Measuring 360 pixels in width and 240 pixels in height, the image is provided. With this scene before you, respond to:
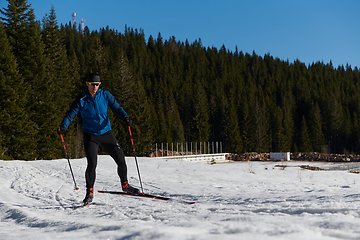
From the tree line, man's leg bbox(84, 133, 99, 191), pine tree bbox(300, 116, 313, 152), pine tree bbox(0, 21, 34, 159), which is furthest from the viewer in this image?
pine tree bbox(300, 116, 313, 152)

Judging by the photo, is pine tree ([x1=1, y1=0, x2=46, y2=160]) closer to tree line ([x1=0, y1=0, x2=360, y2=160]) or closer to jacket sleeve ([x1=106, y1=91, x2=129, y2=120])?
tree line ([x1=0, y1=0, x2=360, y2=160])

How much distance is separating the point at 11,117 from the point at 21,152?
12.1 ft

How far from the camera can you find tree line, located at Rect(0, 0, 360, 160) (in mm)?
30750

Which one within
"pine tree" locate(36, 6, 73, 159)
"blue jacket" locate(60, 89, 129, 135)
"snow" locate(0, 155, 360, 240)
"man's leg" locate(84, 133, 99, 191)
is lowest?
"snow" locate(0, 155, 360, 240)

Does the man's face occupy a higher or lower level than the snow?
higher

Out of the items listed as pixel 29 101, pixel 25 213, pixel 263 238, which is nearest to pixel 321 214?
pixel 263 238

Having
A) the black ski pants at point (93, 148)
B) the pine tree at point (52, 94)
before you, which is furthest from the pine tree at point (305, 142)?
the black ski pants at point (93, 148)

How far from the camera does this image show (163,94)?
81.0 m

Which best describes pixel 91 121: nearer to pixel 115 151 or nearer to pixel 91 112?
pixel 91 112

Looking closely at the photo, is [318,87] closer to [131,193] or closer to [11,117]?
[11,117]

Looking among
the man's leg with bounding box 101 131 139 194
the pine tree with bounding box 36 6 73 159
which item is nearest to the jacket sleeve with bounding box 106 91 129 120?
the man's leg with bounding box 101 131 139 194

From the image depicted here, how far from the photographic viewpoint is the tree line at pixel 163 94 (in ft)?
101

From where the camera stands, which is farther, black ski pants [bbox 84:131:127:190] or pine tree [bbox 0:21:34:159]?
pine tree [bbox 0:21:34:159]

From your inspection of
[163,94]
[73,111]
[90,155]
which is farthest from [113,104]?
[163,94]
